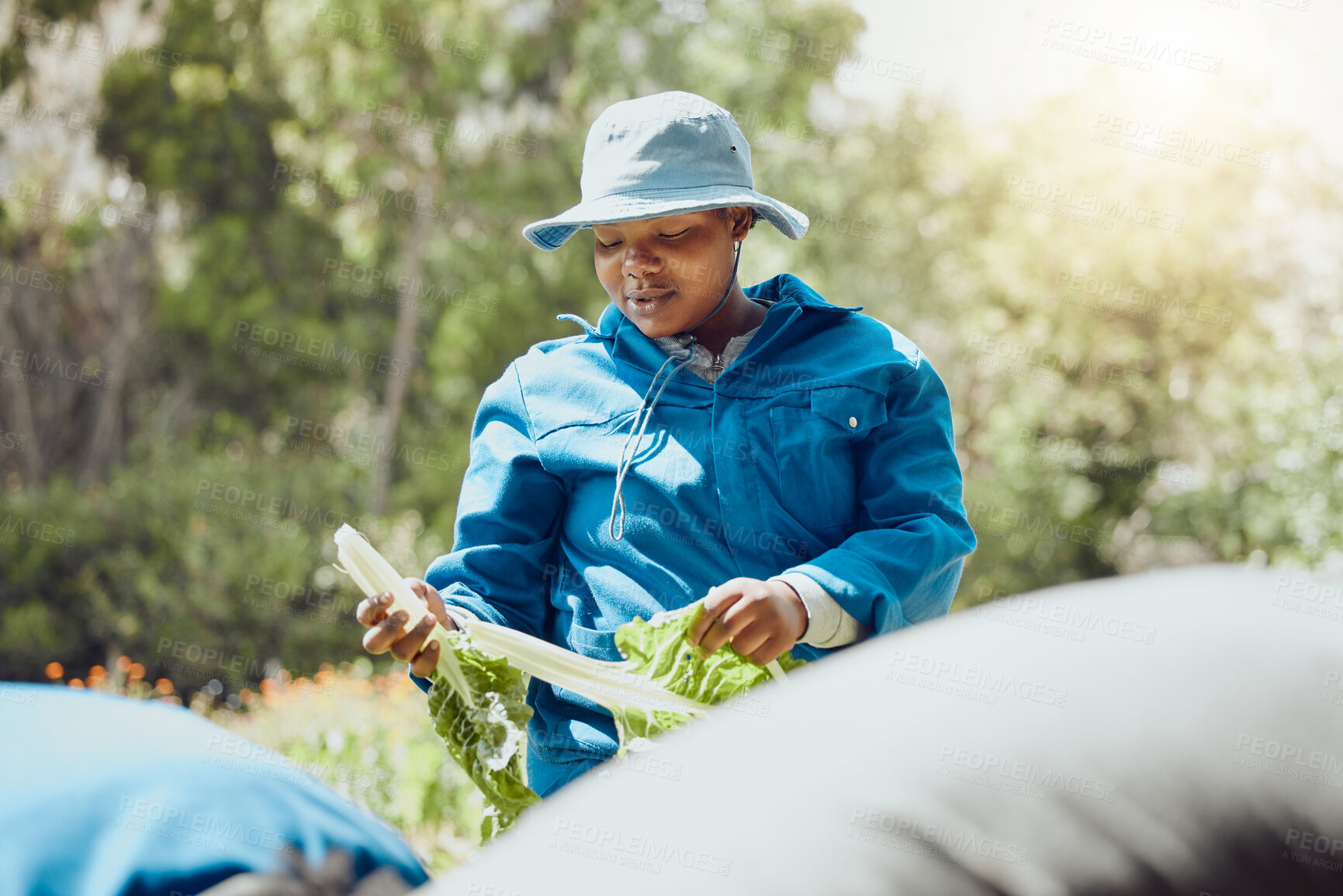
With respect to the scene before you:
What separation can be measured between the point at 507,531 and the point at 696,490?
39 centimetres

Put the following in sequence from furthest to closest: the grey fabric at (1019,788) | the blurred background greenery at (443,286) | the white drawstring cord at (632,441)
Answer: the blurred background greenery at (443,286) → the white drawstring cord at (632,441) → the grey fabric at (1019,788)

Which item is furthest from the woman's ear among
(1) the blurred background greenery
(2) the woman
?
(1) the blurred background greenery

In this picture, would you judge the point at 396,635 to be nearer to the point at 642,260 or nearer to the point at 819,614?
the point at 819,614

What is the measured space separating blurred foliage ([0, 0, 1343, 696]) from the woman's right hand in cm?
759

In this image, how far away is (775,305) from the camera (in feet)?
6.96

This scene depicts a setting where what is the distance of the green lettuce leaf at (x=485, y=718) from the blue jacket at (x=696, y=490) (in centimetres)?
11

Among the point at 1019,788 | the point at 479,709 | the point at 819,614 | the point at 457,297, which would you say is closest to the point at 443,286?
the point at 457,297

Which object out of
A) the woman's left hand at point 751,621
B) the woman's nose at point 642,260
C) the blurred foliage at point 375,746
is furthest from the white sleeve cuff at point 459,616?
the blurred foliage at point 375,746

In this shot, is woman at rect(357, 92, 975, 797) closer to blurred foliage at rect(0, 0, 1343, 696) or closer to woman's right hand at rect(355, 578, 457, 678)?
woman's right hand at rect(355, 578, 457, 678)

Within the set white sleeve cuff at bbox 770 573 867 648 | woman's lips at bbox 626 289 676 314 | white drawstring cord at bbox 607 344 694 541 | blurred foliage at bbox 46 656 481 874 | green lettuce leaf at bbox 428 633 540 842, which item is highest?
woman's lips at bbox 626 289 676 314

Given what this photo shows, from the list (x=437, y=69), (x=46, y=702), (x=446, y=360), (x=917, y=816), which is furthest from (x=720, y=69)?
(x=917, y=816)

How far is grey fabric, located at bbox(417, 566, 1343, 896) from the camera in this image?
1.87 feet

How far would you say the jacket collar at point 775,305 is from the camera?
2100mm

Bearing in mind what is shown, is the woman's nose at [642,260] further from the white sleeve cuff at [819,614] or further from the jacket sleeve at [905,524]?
the white sleeve cuff at [819,614]
